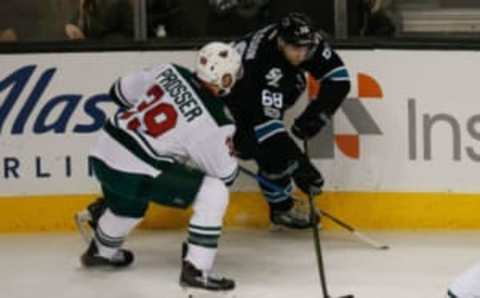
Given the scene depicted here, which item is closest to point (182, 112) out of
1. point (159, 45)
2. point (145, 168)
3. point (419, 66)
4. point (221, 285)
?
point (145, 168)

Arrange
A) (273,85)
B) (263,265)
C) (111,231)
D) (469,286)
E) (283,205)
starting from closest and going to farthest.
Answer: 1. (469,286)
2. (111,231)
3. (263,265)
4. (273,85)
5. (283,205)

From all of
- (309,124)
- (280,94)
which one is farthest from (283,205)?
(280,94)

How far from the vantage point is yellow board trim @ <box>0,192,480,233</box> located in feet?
16.7

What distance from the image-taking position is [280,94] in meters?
4.82

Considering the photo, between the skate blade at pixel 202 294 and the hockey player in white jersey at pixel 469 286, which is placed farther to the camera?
the skate blade at pixel 202 294

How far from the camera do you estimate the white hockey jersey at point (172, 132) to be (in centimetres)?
416

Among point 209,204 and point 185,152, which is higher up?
point 185,152

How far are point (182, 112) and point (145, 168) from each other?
0.80 ft

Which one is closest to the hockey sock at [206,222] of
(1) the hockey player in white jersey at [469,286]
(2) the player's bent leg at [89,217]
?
(2) the player's bent leg at [89,217]

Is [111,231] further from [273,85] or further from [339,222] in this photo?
[339,222]

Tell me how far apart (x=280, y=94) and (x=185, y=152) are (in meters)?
0.73

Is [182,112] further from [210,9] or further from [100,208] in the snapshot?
[210,9]

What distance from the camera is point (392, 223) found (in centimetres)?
512

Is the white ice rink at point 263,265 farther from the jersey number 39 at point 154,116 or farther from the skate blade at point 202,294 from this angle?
the jersey number 39 at point 154,116
